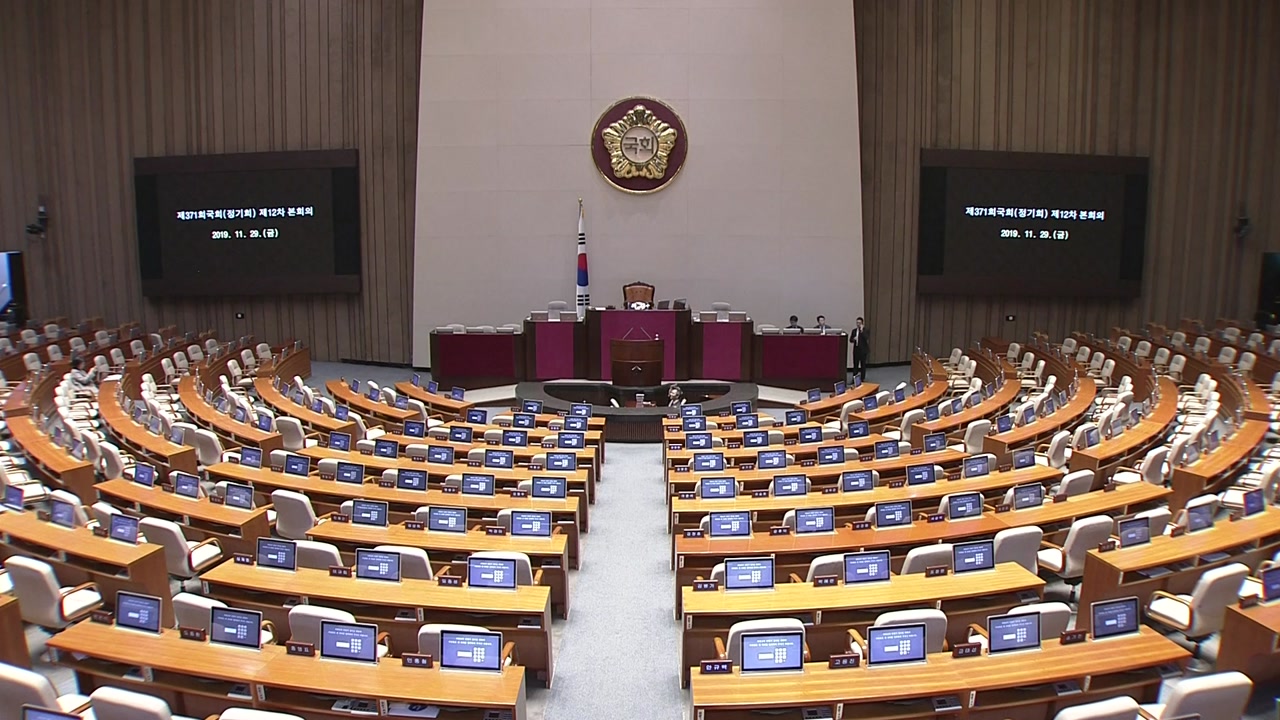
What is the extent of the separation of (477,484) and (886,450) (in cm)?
462

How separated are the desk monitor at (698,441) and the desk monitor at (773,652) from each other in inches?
231

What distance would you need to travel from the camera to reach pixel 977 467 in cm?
917

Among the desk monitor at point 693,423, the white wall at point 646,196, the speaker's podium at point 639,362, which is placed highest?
the white wall at point 646,196

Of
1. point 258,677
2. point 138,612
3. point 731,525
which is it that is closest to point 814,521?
point 731,525

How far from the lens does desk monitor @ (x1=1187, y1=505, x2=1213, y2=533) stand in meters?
6.88

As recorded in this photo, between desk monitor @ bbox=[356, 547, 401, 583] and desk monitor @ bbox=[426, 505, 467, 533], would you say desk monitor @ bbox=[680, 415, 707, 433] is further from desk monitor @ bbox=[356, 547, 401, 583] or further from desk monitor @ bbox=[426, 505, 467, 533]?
desk monitor @ bbox=[356, 547, 401, 583]

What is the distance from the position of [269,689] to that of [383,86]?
57.1ft

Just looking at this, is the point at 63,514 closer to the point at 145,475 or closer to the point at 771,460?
the point at 145,475

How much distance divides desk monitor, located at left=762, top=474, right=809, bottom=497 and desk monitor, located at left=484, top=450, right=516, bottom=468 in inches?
112

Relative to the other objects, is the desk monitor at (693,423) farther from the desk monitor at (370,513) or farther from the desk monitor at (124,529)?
the desk monitor at (124,529)

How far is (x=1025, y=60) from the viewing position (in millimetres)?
20016

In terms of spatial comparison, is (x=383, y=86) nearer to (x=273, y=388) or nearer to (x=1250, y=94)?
(x=273, y=388)

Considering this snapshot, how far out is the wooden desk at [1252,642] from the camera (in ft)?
16.7

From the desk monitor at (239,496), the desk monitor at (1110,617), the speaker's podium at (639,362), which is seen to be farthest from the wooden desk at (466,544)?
the speaker's podium at (639,362)
